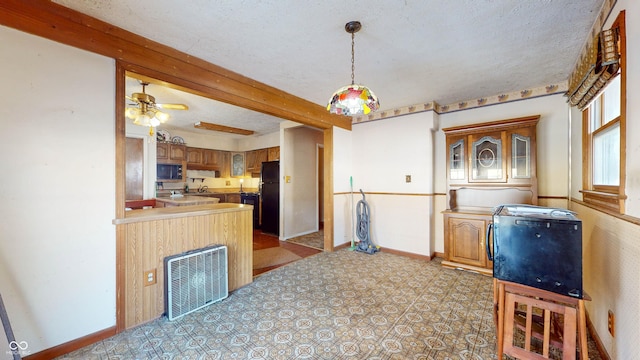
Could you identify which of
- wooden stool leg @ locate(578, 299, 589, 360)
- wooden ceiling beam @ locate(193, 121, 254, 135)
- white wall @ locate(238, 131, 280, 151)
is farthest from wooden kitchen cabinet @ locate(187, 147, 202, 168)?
wooden stool leg @ locate(578, 299, 589, 360)

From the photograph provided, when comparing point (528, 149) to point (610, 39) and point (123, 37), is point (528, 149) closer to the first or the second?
A: point (610, 39)

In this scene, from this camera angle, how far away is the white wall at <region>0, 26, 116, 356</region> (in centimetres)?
161

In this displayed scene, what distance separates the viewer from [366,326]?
212 cm

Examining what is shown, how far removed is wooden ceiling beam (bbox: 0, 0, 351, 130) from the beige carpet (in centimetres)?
223

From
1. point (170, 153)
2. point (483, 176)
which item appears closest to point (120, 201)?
point (483, 176)

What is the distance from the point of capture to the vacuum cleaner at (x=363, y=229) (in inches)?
172

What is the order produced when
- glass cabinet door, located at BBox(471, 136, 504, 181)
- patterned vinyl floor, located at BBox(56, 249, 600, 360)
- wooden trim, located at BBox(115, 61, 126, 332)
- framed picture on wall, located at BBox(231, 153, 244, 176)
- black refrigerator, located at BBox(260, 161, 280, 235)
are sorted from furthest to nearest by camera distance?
framed picture on wall, located at BBox(231, 153, 244, 176) < black refrigerator, located at BBox(260, 161, 280, 235) < glass cabinet door, located at BBox(471, 136, 504, 181) < wooden trim, located at BBox(115, 61, 126, 332) < patterned vinyl floor, located at BBox(56, 249, 600, 360)

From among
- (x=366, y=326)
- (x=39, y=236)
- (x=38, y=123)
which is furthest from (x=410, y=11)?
(x=39, y=236)

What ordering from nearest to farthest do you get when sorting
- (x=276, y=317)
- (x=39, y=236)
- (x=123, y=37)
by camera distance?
(x=39, y=236), (x=123, y=37), (x=276, y=317)

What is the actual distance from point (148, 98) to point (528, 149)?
5.07 metres

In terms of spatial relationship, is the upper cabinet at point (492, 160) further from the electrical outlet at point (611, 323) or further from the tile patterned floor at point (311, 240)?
the tile patterned floor at point (311, 240)

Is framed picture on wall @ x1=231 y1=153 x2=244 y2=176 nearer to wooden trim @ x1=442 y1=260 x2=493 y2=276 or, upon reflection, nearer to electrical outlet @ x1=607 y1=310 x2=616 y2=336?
wooden trim @ x1=442 y1=260 x2=493 y2=276

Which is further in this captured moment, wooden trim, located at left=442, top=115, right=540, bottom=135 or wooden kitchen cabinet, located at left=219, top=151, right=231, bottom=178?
wooden kitchen cabinet, located at left=219, top=151, right=231, bottom=178

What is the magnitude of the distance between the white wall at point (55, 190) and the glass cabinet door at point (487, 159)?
4241 mm
